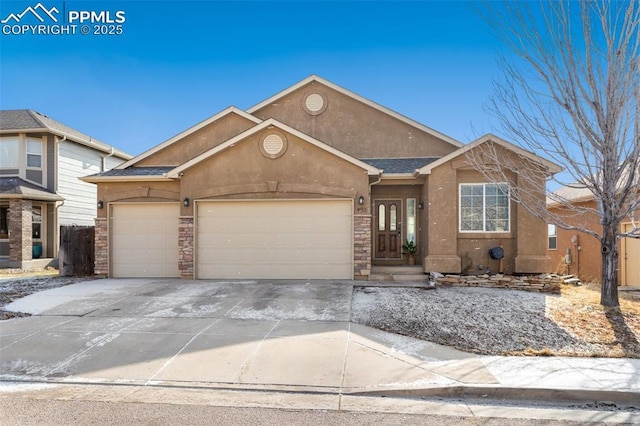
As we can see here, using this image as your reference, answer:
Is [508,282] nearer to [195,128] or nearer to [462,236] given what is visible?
[462,236]

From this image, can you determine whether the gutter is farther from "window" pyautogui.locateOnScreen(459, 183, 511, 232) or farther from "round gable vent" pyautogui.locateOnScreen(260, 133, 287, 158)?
"window" pyautogui.locateOnScreen(459, 183, 511, 232)

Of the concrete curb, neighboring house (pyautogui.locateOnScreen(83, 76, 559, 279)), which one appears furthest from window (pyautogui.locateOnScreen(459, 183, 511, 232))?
the concrete curb

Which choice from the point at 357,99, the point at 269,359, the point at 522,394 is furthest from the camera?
the point at 357,99

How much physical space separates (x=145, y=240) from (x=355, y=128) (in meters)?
8.31

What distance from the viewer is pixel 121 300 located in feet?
28.5

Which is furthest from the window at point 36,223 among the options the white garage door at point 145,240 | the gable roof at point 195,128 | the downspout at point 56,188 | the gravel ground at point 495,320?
the gravel ground at point 495,320

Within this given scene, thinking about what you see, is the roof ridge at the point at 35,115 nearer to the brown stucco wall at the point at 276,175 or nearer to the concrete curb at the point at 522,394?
the brown stucco wall at the point at 276,175

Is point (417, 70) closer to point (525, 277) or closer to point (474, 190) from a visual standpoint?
point (474, 190)

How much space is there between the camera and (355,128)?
558 inches

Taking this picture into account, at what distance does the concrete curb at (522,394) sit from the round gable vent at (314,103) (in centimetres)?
1167

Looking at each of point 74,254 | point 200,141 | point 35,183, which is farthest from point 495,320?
point 35,183

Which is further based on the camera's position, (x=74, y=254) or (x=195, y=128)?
(x=195, y=128)

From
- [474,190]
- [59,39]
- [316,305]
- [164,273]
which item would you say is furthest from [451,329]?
[59,39]

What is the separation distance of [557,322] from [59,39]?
13618 millimetres
